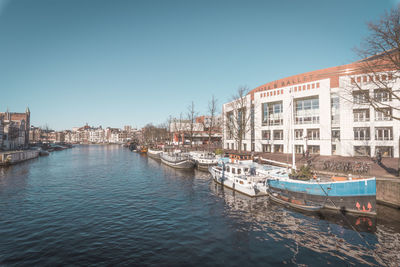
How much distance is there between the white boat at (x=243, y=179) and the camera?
75.0 ft

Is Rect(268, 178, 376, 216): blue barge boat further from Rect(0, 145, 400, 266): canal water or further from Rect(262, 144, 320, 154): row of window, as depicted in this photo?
Rect(262, 144, 320, 154): row of window

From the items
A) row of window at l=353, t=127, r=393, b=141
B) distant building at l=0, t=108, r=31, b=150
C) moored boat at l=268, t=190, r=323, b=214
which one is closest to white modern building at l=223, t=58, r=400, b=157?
row of window at l=353, t=127, r=393, b=141

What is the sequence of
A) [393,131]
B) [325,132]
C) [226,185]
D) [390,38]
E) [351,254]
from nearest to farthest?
[351,254] → [390,38] → [226,185] → [393,131] → [325,132]

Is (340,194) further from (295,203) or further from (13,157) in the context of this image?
(13,157)

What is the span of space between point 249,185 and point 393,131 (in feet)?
102

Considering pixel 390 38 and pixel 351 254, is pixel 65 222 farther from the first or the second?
pixel 390 38

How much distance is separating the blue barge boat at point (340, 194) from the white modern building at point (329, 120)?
1377 centimetres

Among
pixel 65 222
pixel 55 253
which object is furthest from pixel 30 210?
pixel 55 253

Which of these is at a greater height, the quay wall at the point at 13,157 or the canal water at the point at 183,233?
the quay wall at the point at 13,157

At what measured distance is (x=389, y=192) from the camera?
59.9 ft

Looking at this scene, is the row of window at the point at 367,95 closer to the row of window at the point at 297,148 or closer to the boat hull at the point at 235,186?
the row of window at the point at 297,148

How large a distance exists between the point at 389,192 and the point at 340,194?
5270 mm

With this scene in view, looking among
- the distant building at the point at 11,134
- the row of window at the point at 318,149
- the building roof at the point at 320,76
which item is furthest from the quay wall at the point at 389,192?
the distant building at the point at 11,134

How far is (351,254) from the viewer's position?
37.1 ft
